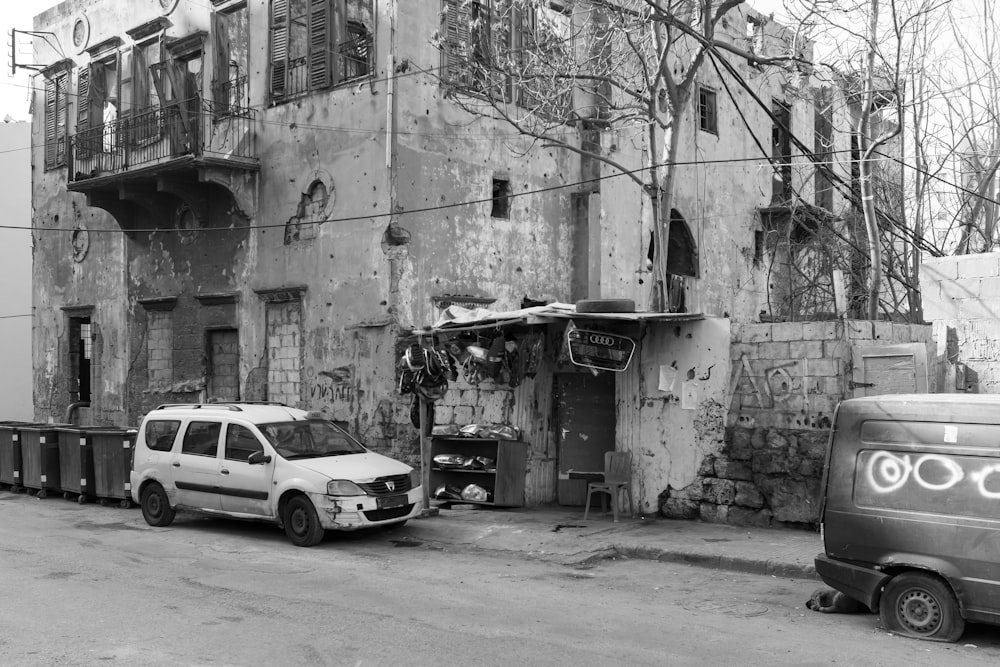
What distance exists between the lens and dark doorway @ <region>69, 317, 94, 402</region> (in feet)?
81.0

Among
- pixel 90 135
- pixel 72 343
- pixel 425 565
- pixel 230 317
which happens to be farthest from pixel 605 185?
pixel 72 343

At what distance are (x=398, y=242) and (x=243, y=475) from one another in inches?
224

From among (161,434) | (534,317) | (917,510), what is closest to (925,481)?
(917,510)

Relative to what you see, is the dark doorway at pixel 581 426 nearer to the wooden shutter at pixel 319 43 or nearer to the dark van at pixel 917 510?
the dark van at pixel 917 510

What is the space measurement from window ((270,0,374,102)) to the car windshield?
7.20 meters

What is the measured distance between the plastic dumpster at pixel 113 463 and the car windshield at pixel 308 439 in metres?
4.12

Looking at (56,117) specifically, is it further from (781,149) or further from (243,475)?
(781,149)

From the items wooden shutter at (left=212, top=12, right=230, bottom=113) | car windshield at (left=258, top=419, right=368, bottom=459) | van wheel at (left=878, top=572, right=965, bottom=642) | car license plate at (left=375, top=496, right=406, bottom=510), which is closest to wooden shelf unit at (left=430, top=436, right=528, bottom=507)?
car windshield at (left=258, top=419, right=368, bottom=459)

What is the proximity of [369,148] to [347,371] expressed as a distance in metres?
4.03

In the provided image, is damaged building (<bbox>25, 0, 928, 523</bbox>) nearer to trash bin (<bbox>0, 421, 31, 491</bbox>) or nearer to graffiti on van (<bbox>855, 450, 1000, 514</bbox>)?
trash bin (<bbox>0, 421, 31, 491</bbox>)

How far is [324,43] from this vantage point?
17578 millimetres

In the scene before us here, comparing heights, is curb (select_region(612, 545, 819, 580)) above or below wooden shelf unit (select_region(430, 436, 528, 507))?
below

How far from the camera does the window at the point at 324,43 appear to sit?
1750 centimetres

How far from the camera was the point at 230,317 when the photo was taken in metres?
19.8
